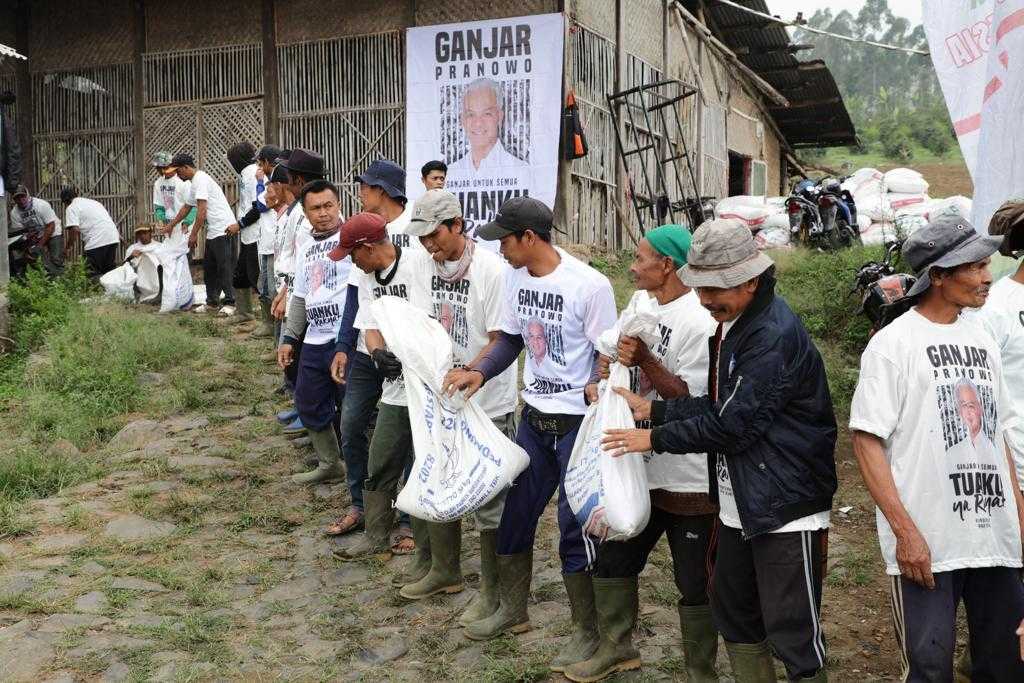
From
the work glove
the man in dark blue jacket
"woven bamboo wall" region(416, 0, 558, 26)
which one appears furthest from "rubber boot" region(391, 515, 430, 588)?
"woven bamboo wall" region(416, 0, 558, 26)

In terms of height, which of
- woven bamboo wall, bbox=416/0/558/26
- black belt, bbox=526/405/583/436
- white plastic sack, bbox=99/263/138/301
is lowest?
black belt, bbox=526/405/583/436

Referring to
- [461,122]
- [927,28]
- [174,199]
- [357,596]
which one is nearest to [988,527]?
[927,28]

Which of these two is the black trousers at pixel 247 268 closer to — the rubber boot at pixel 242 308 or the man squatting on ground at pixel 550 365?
the rubber boot at pixel 242 308

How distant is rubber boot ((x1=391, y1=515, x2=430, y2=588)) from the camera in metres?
5.00

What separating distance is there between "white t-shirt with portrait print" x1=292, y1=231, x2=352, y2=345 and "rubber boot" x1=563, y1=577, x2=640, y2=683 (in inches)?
93.4

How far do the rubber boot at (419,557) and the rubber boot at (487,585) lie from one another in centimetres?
53

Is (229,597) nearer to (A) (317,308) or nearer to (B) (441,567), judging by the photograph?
(B) (441,567)

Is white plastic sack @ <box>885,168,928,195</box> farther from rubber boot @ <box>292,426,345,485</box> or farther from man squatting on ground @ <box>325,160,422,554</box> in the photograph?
man squatting on ground @ <box>325,160,422,554</box>

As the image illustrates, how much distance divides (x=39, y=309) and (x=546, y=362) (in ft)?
23.9

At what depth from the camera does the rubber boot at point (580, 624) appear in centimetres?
401

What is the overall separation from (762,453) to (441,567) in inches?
88.2

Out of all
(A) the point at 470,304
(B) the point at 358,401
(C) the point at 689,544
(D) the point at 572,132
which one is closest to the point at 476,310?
(A) the point at 470,304

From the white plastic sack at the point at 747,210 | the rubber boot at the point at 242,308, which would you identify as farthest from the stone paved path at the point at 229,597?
the white plastic sack at the point at 747,210

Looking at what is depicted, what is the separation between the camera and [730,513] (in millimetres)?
3137
